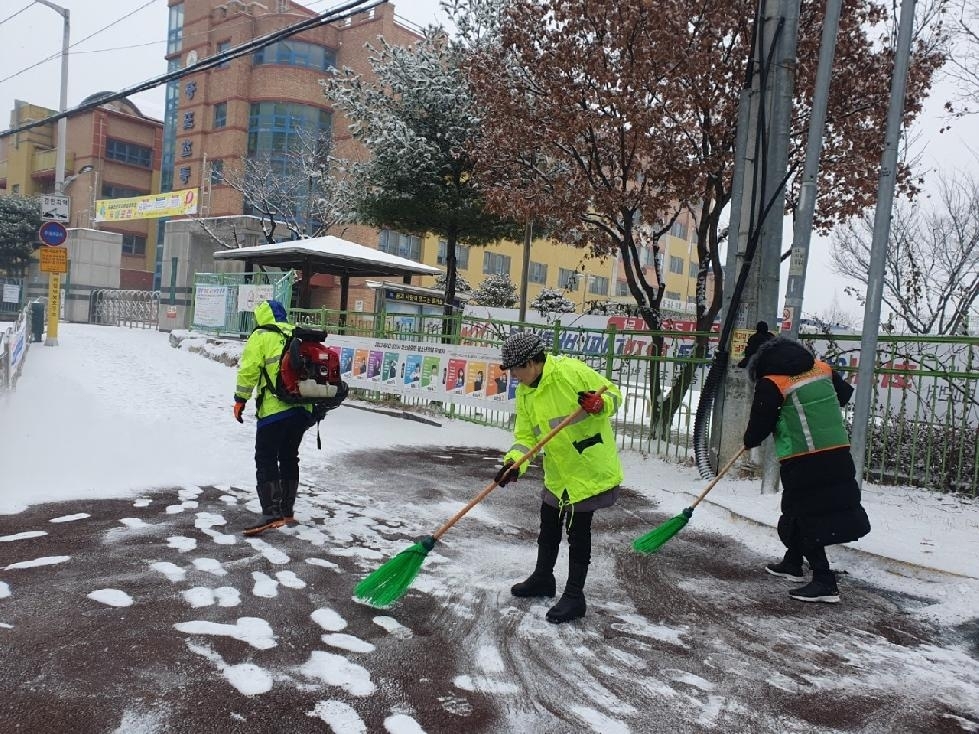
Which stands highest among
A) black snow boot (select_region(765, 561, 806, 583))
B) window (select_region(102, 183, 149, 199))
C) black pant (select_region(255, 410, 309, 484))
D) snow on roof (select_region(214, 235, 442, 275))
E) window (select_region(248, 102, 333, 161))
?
window (select_region(248, 102, 333, 161))

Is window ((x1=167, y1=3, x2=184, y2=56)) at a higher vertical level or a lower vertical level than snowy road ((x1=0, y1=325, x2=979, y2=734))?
higher

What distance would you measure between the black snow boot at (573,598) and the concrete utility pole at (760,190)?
425cm

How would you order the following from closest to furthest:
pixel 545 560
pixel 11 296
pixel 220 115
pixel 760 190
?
pixel 545 560 < pixel 760 190 < pixel 11 296 < pixel 220 115

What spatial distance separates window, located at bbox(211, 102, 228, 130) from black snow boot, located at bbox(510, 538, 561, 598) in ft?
128

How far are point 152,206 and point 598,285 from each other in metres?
29.3

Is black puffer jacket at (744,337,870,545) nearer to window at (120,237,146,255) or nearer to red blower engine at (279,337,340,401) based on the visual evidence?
red blower engine at (279,337,340,401)

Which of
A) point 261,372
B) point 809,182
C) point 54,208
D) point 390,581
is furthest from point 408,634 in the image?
point 54,208

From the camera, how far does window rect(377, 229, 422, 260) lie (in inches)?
1447

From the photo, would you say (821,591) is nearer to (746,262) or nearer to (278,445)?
(278,445)

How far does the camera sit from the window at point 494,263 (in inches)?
1688

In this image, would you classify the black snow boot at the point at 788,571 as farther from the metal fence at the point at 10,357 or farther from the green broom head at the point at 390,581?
the metal fence at the point at 10,357

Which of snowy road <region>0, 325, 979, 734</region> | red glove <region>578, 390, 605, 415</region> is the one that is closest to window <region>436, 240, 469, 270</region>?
snowy road <region>0, 325, 979, 734</region>

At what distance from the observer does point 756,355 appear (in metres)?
4.64

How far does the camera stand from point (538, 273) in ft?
153
